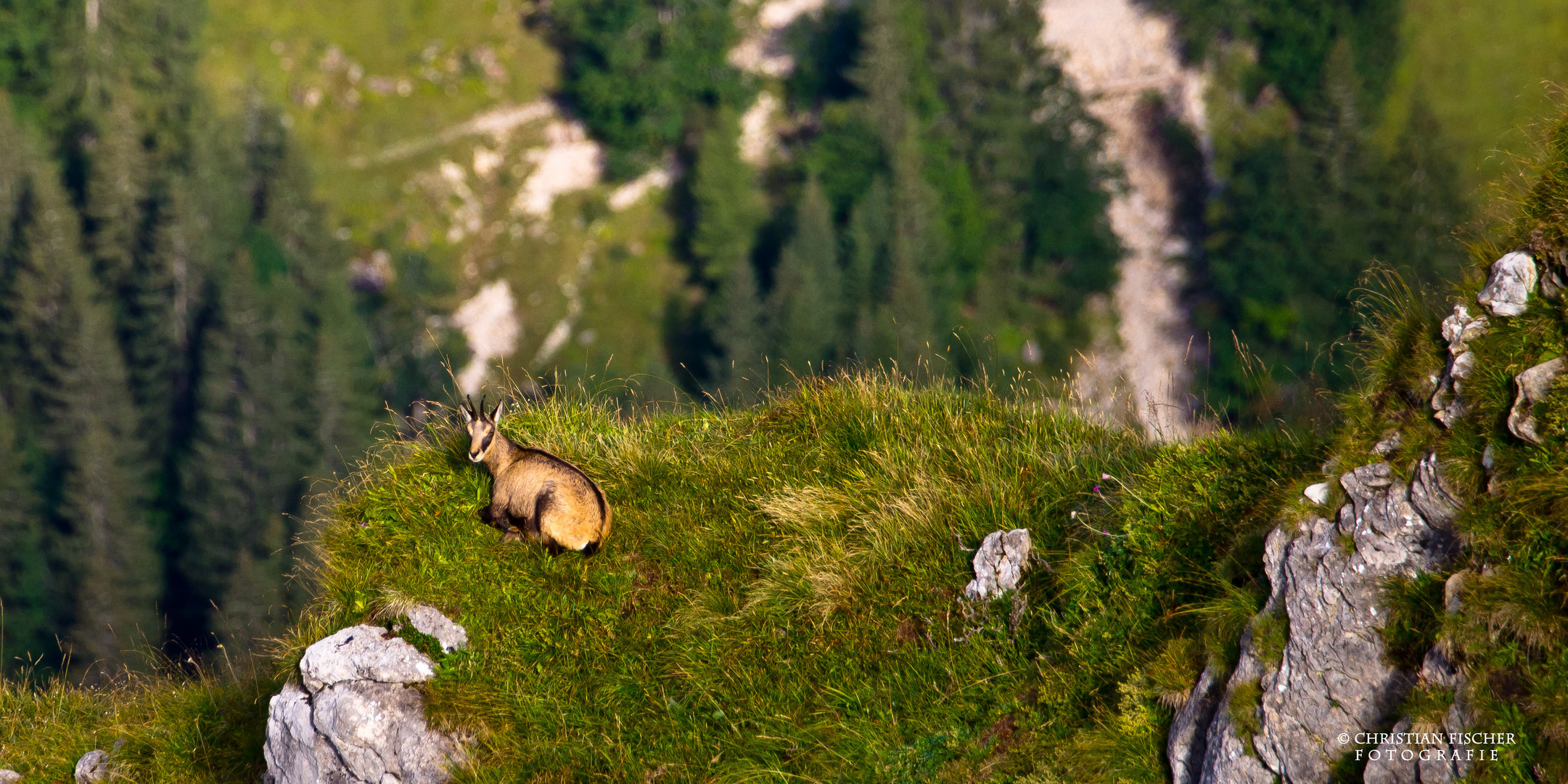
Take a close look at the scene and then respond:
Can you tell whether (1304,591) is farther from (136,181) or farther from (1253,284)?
(136,181)

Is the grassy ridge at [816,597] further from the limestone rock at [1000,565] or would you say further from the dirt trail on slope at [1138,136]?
the dirt trail on slope at [1138,136]

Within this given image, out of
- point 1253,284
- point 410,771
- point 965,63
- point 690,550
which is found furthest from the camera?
point 965,63

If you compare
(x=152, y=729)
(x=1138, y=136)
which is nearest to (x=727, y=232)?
(x=1138, y=136)

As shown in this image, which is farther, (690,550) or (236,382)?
(236,382)

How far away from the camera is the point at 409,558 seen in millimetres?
9516

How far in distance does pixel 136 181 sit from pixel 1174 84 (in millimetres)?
82236

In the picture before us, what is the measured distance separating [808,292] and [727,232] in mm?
10358

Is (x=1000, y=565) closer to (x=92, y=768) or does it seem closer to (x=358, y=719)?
(x=358, y=719)

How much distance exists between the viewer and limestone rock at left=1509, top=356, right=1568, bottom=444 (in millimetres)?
6461

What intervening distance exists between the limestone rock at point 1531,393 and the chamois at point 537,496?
629cm

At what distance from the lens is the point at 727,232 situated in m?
86.4

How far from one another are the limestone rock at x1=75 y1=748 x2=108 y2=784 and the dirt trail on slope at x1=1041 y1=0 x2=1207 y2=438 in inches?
2993

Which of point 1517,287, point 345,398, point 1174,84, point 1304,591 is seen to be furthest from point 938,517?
point 1174,84

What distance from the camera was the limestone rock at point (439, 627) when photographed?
29.3 ft
